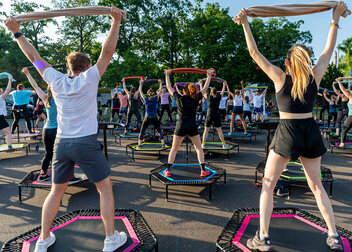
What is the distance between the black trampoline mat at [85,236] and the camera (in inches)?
93.3

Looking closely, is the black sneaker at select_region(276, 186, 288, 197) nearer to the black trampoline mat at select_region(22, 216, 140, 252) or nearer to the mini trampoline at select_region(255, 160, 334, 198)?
the mini trampoline at select_region(255, 160, 334, 198)

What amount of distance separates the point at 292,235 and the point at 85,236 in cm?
218

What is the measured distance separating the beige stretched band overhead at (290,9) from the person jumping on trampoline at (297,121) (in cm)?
7

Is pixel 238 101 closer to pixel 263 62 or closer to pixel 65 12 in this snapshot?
pixel 263 62

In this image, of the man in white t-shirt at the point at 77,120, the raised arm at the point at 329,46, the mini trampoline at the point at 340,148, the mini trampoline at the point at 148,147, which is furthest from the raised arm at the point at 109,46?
the mini trampoline at the point at 340,148

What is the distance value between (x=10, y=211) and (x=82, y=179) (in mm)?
1090

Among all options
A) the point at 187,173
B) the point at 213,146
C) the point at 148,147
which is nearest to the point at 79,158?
the point at 187,173

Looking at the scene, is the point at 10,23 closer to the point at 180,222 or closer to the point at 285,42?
the point at 180,222

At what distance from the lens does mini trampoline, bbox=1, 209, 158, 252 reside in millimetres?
2371

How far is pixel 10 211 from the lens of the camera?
3.65 meters

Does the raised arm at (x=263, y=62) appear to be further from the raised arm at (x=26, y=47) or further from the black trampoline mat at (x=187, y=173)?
the black trampoline mat at (x=187, y=173)

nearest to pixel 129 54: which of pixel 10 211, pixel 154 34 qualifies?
pixel 154 34

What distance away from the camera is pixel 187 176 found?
4.34 m

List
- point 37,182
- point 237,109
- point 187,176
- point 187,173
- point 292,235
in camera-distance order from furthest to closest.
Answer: point 237,109 < point 187,173 < point 187,176 < point 37,182 < point 292,235
